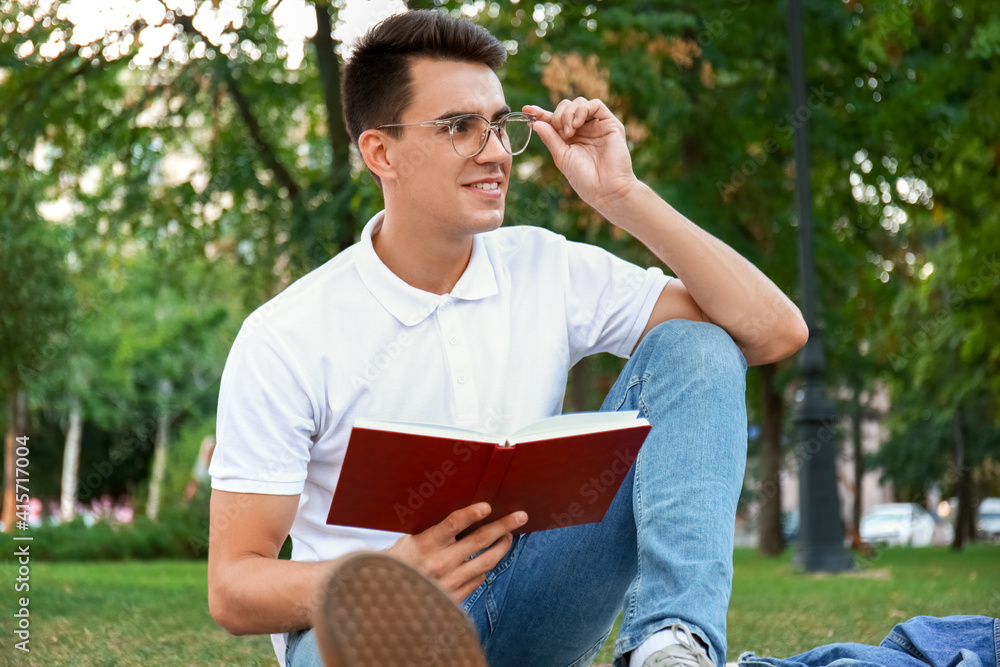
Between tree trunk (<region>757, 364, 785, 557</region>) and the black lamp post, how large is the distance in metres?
4.14

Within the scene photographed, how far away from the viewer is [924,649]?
2670mm

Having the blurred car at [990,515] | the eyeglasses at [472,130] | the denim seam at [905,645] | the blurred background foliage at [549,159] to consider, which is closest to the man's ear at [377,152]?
the eyeglasses at [472,130]

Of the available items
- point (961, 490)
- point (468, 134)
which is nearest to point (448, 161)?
point (468, 134)

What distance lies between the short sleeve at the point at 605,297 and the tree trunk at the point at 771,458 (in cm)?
1111

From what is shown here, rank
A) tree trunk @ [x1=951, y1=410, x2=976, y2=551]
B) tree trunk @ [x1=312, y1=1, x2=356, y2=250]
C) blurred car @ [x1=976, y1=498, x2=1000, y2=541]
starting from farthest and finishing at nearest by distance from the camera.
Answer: blurred car @ [x1=976, y1=498, x2=1000, y2=541] → tree trunk @ [x1=951, y1=410, x2=976, y2=551] → tree trunk @ [x1=312, y1=1, x2=356, y2=250]

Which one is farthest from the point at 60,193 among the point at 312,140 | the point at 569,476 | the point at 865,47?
the point at 569,476

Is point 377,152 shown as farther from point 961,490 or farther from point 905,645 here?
point 961,490

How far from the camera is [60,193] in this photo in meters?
11.0

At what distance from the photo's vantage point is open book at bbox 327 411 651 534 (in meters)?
1.82

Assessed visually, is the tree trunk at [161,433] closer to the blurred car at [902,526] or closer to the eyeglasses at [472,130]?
the blurred car at [902,526]

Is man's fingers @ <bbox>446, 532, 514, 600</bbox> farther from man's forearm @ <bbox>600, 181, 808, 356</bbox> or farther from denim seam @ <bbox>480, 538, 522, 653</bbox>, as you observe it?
man's forearm @ <bbox>600, 181, 808, 356</bbox>

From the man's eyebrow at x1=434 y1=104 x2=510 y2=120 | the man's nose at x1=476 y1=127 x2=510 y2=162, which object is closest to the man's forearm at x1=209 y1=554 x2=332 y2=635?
the man's nose at x1=476 y1=127 x2=510 y2=162

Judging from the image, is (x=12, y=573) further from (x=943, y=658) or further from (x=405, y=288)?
(x=943, y=658)

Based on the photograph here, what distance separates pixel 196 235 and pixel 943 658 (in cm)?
970
